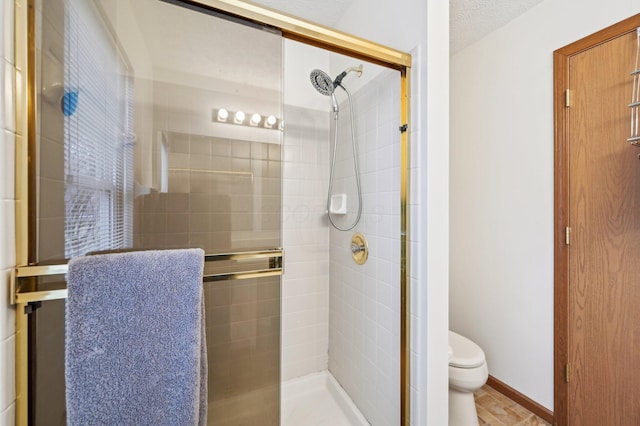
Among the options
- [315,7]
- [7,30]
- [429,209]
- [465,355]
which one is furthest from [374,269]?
[315,7]

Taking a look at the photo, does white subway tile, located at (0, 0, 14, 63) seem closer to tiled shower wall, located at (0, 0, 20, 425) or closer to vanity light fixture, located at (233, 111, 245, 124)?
tiled shower wall, located at (0, 0, 20, 425)

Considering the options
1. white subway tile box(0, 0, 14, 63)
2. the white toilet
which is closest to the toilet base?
the white toilet

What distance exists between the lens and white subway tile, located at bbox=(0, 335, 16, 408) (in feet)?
1.87

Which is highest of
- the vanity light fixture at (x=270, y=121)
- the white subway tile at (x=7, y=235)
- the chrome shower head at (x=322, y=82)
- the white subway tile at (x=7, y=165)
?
the chrome shower head at (x=322, y=82)

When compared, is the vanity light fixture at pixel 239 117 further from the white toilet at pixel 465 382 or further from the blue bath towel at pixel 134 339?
the white toilet at pixel 465 382

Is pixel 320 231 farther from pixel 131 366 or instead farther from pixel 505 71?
pixel 505 71

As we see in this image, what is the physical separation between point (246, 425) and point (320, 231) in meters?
1.13

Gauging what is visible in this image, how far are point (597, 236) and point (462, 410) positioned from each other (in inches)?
44.3

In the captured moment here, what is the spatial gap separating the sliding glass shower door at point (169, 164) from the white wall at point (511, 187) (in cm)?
155

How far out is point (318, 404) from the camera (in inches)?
64.6

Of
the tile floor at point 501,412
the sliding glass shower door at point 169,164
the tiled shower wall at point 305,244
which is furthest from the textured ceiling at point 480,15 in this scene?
the tile floor at point 501,412

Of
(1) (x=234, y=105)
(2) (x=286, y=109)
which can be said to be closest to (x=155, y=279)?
(1) (x=234, y=105)

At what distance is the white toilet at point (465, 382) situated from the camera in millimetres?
1320

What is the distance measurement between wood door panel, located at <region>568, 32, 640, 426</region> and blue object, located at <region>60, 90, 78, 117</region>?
2.14 metres
